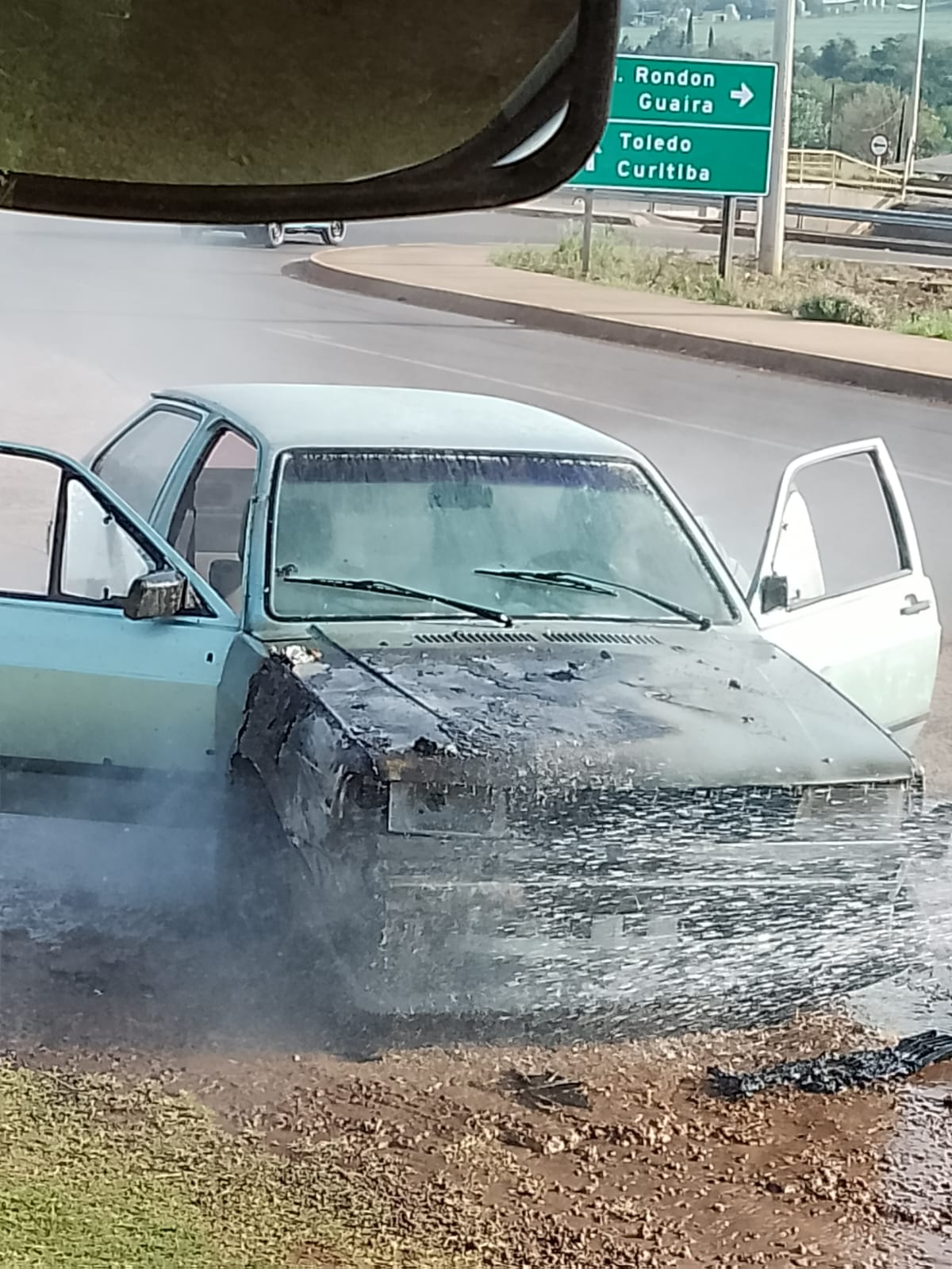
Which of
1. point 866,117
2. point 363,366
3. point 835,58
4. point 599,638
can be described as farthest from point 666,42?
point 599,638

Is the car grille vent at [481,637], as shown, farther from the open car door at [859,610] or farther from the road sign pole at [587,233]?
the road sign pole at [587,233]

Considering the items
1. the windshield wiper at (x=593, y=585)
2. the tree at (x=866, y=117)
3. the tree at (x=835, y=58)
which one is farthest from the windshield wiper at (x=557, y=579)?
the tree at (x=866, y=117)

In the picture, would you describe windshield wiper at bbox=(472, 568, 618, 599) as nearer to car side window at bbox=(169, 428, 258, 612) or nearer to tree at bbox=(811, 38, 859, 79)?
car side window at bbox=(169, 428, 258, 612)

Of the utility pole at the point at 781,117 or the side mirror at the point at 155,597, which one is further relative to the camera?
the utility pole at the point at 781,117

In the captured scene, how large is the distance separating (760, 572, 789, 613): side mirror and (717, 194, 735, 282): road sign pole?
255 centimetres

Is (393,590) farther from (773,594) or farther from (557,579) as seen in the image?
(773,594)

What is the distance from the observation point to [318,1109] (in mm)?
2562

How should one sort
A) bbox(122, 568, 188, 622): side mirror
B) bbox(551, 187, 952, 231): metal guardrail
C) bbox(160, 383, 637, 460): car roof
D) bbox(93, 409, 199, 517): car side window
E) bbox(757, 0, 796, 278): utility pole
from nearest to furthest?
bbox(122, 568, 188, 622): side mirror < bbox(160, 383, 637, 460): car roof < bbox(93, 409, 199, 517): car side window < bbox(757, 0, 796, 278): utility pole < bbox(551, 187, 952, 231): metal guardrail

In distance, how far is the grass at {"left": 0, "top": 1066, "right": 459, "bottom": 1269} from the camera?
227cm

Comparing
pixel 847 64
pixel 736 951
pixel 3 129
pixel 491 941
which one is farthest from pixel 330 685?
pixel 847 64

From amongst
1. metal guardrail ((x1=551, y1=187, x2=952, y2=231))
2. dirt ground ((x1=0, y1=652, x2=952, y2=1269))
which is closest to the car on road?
dirt ground ((x1=0, y1=652, x2=952, y2=1269))

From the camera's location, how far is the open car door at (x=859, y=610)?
3018 millimetres

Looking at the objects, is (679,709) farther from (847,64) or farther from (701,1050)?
(847,64)

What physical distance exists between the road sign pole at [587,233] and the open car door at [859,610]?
2.21 meters
